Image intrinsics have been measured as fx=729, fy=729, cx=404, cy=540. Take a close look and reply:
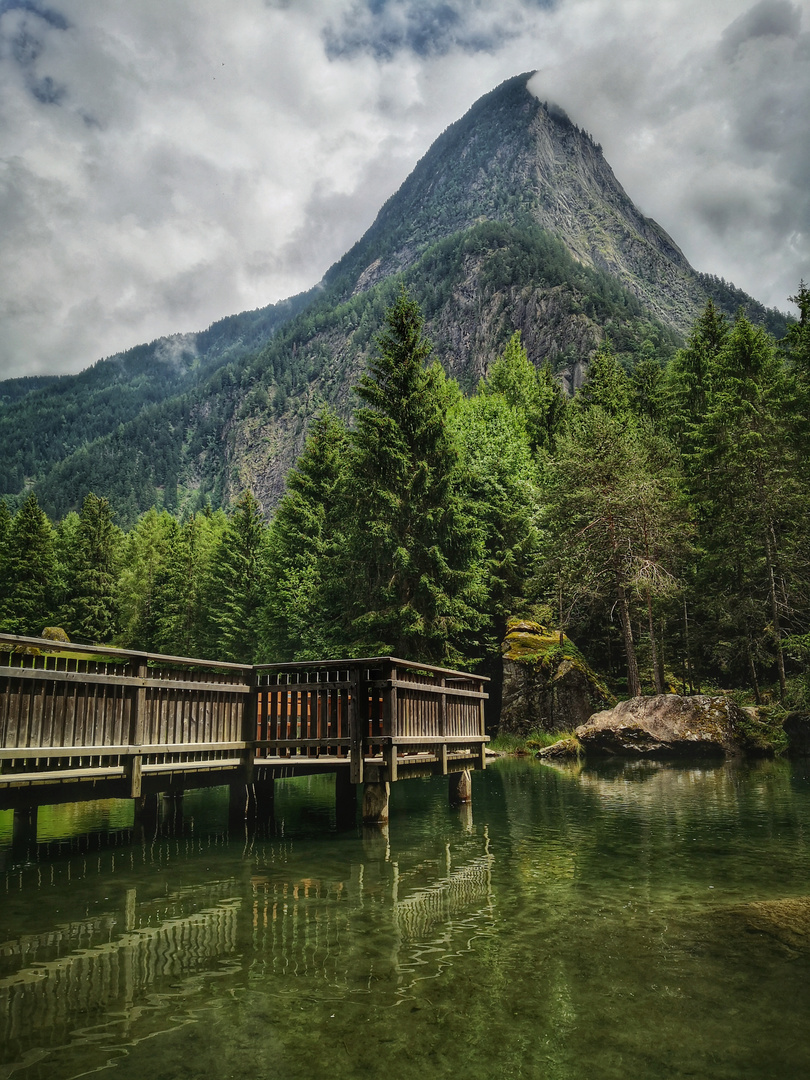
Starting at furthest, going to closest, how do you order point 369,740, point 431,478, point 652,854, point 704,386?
1. point 704,386
2. point 431,478
3. point 369,740
4. point 652,854

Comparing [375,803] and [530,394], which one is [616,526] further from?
[530,394]

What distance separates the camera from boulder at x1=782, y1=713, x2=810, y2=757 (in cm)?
2589

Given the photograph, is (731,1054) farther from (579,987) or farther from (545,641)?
(545,641)

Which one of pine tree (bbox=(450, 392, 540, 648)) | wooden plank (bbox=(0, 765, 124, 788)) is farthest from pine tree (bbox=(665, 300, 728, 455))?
wooden plank (bbox=(0, 765, 124, 788))

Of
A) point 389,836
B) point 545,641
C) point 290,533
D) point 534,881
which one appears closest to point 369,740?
point 389,836

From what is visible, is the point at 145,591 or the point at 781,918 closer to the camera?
the point at 781,918

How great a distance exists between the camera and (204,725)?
11438 mm

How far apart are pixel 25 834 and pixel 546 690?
23.9 metres

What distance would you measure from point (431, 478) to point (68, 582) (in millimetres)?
39260

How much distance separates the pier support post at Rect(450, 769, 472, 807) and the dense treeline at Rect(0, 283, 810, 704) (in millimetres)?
11429

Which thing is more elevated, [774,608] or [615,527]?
[615,527]

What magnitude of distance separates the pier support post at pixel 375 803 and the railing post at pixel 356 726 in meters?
0.41

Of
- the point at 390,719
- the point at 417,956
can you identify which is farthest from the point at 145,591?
the point at 417,956

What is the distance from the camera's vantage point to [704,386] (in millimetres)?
43000
